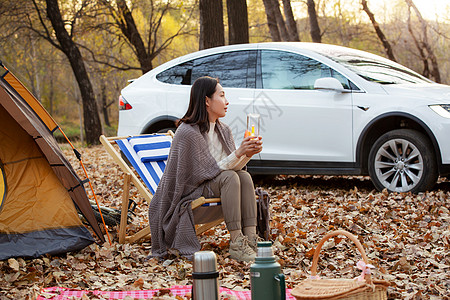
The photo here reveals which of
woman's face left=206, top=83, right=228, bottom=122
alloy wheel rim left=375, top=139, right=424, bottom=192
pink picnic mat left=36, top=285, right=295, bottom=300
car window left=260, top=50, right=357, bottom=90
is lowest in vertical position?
pink picnic mat left=36, top=285, right=295, bottom=300

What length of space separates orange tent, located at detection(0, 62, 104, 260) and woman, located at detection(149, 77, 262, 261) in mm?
760

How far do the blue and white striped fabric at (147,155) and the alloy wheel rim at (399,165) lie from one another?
101 inches

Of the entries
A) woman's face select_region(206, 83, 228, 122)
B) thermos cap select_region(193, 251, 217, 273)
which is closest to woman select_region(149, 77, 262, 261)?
woman's face select_region(206, 83, 228, 122)

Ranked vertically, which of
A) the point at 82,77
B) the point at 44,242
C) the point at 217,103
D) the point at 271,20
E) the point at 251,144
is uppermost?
the point at 271,20

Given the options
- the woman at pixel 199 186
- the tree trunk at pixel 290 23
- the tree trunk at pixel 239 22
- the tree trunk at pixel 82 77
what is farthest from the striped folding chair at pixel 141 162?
the tree trunk at pixel 82 77

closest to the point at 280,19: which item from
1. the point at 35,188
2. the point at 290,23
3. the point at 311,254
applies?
the point at 290,23

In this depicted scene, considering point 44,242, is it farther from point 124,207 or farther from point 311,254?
point 311,254

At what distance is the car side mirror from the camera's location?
722cm

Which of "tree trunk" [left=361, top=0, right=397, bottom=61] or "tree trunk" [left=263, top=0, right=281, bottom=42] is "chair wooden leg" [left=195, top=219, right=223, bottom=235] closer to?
"tree trunk" [left=361, top=0, right=397, bottom=61]

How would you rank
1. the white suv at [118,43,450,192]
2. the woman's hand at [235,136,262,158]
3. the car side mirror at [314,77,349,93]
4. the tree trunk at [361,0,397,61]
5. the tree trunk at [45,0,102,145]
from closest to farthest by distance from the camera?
the woman's hand at [235,136,262,158], the white suv at [118,43,450,192], the car side mirror at [314,77,349,93], the tree trunk at [361,0,397,61], the tree trunk at [45,0,102,145]

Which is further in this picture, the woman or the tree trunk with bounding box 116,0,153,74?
the tree trunk with bounding box 116,0,153,74

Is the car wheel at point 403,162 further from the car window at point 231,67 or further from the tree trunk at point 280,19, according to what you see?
the tree trunk at point 280,19

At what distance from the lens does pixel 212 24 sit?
36.8 feet

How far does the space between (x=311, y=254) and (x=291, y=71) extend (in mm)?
3343
